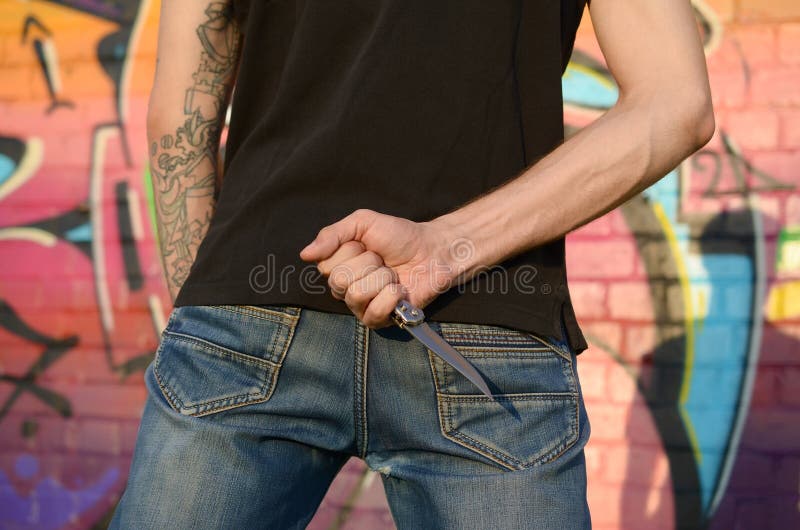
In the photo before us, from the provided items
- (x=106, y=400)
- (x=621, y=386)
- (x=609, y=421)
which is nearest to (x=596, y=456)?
(x=609, y=421)

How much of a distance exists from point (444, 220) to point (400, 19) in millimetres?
289

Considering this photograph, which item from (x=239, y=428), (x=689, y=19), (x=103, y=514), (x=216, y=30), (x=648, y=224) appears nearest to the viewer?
(x=239, y=428)

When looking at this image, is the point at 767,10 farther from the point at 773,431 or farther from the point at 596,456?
the point at 596,456

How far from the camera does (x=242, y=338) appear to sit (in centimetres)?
97

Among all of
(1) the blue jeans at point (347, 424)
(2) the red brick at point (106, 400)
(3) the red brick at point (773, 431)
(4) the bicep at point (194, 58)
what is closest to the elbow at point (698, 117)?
(1) the blue jeans at point (347, 424)

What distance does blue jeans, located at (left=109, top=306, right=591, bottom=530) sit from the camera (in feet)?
3.04

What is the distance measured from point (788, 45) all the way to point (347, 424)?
278 cm

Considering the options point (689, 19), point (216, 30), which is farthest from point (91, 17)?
point (689, 19)

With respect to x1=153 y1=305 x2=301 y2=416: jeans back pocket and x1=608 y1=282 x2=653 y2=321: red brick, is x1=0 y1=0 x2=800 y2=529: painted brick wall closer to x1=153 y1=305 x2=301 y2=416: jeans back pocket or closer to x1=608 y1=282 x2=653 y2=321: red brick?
x1=608 y1=282 x2=653 y2=321: red brick

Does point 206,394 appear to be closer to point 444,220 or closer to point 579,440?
point 444,220

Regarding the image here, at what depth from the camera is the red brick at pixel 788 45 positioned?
2980mm

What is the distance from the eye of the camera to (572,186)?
0.97 meters

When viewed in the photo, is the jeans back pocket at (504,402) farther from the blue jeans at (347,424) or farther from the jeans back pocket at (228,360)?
the jeans back pocket at (228,360)

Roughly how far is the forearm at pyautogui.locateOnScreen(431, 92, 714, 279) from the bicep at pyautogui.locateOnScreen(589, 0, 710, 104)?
25mm
